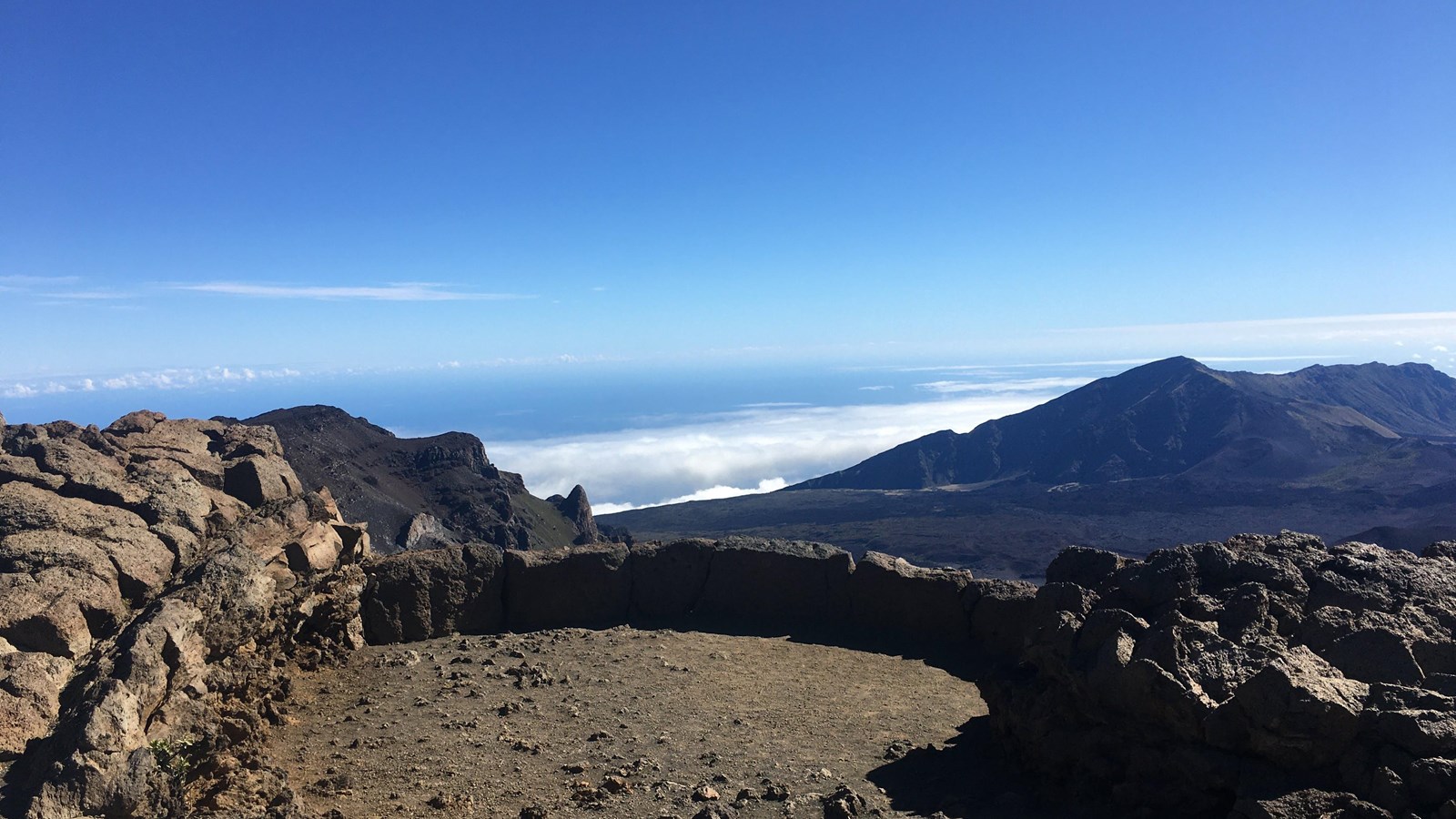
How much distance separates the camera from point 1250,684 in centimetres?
767

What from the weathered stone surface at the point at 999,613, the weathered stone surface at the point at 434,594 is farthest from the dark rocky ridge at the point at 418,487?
the weathered stone surface at the point at 999,613

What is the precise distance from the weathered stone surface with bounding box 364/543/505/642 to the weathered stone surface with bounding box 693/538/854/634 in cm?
382

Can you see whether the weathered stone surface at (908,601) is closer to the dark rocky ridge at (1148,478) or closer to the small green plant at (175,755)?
the small green plant at (175,755)

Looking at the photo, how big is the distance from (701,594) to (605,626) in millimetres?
1911

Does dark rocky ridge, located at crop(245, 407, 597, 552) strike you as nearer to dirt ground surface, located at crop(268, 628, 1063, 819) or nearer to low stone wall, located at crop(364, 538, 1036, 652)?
low stone wall, located at crop(364, 538, 1036, 652)

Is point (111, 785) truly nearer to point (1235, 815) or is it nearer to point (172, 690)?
point (172, 690)

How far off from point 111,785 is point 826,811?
5.99 meters

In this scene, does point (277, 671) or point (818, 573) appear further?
point (818, 573)

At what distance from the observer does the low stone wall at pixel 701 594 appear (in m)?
15.0

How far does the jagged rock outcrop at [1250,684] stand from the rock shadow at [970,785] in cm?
31

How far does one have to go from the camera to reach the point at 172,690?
8891 mm

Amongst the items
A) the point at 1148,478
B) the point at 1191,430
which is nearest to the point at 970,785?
the point at 1148,478

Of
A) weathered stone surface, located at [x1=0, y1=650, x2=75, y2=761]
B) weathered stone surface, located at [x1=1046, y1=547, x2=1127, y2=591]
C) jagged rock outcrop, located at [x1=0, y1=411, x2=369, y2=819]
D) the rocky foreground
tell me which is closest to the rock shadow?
the rocky foreground

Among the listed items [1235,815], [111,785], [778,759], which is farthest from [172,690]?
[1235,815]
